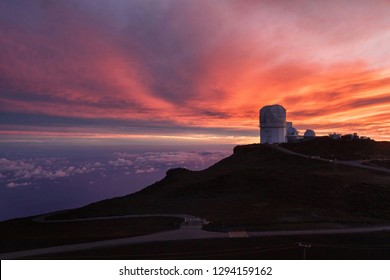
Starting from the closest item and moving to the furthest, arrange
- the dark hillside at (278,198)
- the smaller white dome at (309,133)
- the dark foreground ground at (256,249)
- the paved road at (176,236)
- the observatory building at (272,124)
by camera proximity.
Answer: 1. the dark foreground ground at (256,249)
2. the paved road at (176,236)
3. the dark hillside at (278,198)
4. the observatory building at (272,124)
5. the smaller white dome at (309,133)

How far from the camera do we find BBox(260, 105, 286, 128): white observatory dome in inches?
2933

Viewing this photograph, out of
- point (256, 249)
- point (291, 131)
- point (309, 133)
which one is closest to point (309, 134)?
point (309, 133)

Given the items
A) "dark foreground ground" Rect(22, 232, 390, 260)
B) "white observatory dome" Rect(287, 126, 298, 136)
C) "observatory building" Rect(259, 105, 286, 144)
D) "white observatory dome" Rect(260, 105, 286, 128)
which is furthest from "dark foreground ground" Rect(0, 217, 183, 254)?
"white observatory dome" Rect(287, 126, 298, 136)

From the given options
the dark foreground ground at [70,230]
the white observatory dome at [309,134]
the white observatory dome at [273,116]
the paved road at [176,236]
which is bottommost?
the dark foreground ground at [70,230]

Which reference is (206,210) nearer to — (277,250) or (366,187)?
(277,250)

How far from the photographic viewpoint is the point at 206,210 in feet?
109

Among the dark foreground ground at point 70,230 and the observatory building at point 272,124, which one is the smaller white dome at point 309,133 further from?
the dark foreground ground at point 70,230

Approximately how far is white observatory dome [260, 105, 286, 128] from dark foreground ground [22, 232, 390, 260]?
53760mm

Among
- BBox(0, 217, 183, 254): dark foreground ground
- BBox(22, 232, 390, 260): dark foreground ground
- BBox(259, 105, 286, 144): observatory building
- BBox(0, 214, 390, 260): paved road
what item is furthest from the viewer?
BBox(259, 105, 286, 144): observatory building

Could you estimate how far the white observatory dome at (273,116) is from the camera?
74.5 m

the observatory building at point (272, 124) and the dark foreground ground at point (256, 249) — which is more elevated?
the observatory building at point (272, 124)

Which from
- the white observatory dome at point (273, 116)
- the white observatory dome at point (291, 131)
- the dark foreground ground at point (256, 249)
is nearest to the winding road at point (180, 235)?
the dark foreground ground at point (256, 249)

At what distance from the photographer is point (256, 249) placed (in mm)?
19672

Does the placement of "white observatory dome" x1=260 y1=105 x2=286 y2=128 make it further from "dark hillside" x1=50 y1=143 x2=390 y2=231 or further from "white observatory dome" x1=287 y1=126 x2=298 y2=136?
"dark hillside" x1=50 y1=143 x2=390 y2=231
